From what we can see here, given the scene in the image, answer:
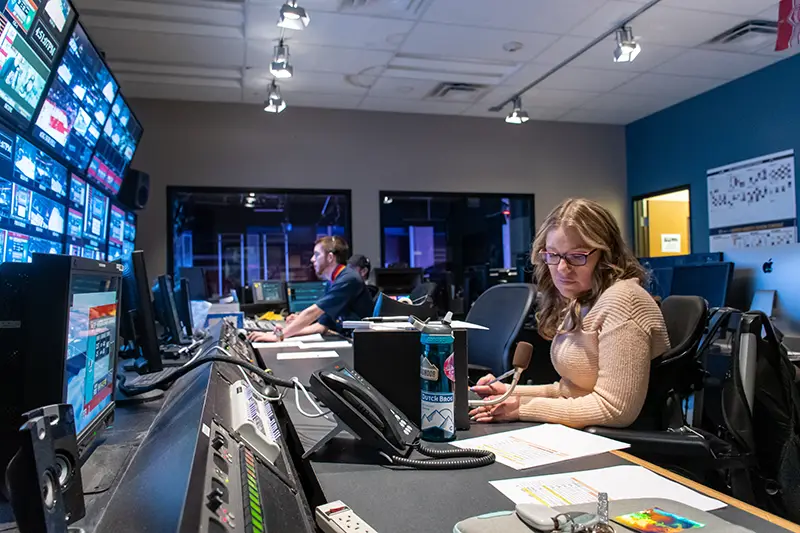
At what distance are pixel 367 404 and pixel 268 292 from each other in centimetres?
408

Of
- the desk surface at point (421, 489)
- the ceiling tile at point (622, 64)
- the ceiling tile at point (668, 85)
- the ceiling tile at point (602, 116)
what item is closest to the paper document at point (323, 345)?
the desk surface at point (421, 489)

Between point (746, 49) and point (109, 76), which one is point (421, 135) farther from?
point (109, 76)

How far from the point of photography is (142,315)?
156cm

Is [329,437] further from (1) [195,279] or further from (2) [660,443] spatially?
(1) [195,279]

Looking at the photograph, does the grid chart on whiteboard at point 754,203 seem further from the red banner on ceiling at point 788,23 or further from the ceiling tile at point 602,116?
the red banner on ceiling at point 788,23

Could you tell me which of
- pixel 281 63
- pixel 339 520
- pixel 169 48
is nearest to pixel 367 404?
pixel 339 520

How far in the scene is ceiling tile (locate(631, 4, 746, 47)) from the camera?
3578 millimetres

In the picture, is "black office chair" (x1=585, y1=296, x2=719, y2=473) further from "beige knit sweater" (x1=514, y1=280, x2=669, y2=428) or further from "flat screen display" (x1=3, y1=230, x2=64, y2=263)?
"flat screen display" (x1=3, y1=230, x2=64, y2=263)

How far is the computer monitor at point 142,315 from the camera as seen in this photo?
1.56 m

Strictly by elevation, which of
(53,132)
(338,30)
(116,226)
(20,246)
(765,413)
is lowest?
(765,413)

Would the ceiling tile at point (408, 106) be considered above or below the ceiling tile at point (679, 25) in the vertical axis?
above

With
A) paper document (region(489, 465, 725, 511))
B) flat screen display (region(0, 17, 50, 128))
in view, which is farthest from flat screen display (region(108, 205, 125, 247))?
paper document (region(489, 465, 725, 511))

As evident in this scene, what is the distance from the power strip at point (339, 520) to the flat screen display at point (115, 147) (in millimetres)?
3039

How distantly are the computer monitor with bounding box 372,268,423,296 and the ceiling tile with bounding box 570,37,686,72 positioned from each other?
221cm
